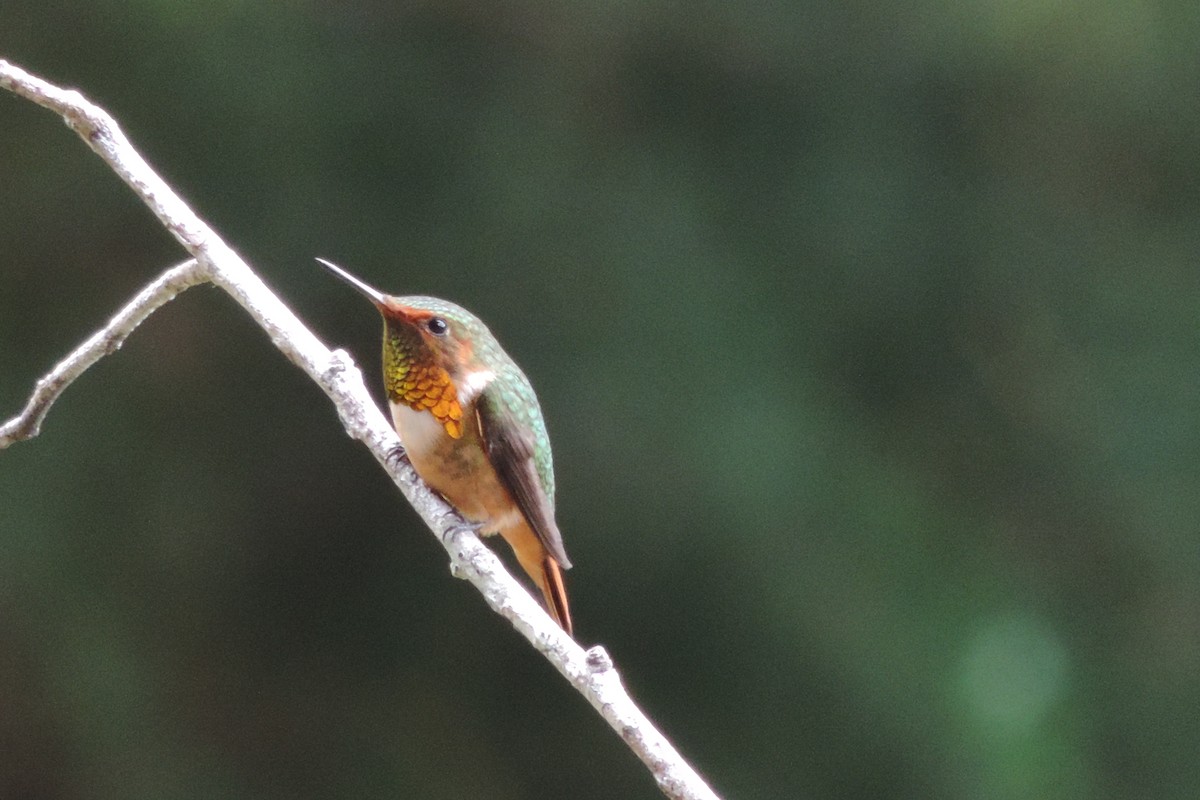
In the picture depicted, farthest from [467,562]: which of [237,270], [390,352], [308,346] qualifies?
[390,352]

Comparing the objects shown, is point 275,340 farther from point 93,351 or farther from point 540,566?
point 540,566

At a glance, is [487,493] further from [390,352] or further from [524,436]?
[390,352]

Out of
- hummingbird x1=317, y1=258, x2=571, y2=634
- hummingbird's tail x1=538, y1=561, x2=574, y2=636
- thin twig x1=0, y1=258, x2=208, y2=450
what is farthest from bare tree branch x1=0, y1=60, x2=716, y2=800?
hummingbird's tail x1=538, y1=561, x2=574, y2=636

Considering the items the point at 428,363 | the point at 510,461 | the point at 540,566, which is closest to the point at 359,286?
the point at 428,363

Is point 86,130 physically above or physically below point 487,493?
above

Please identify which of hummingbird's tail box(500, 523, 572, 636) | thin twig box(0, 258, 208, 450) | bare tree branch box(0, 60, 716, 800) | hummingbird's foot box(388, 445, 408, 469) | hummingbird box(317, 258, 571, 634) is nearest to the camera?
bare tree branch box(0, 60, 716, 800)

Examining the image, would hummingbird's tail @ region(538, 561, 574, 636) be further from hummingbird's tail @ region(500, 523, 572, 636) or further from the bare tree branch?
the bare tree branch
